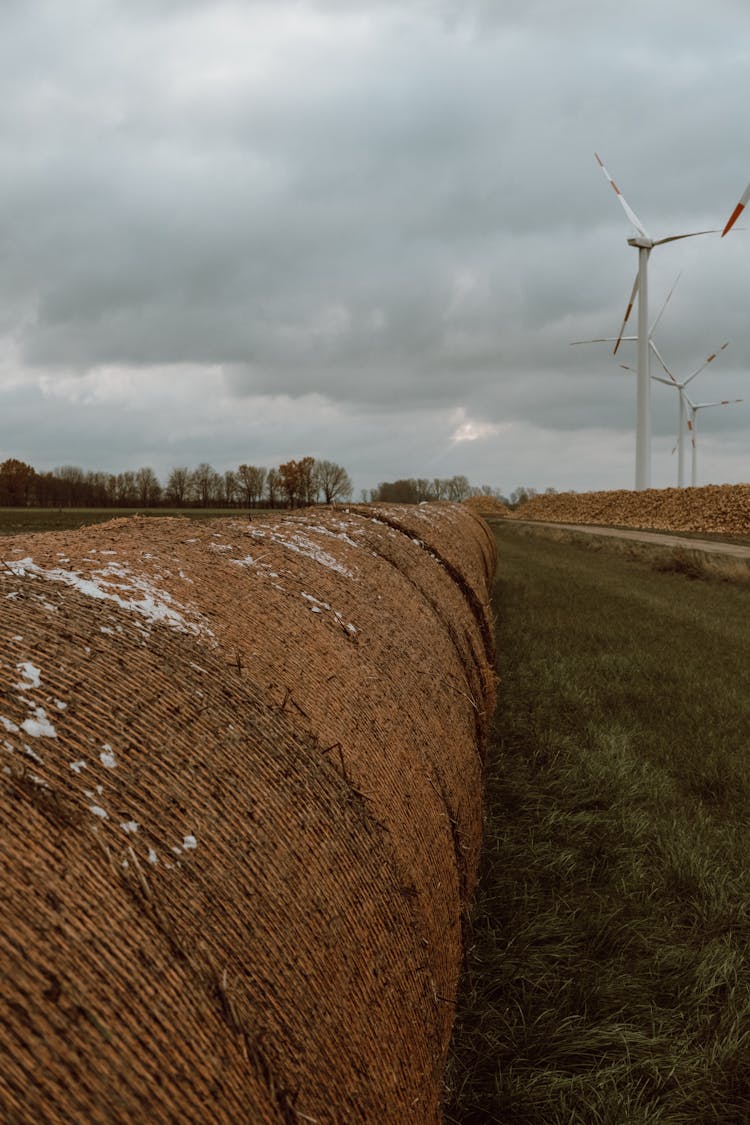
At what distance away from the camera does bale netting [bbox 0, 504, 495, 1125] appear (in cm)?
94

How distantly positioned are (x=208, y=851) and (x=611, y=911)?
309cm

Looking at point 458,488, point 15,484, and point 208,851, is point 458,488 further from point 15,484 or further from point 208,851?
point 208,851

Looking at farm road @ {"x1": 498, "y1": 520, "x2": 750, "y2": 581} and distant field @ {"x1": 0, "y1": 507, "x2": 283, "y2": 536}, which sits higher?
distant field @ {"x1": 0, "y1": 507, "x2": 283, "y2": 536}

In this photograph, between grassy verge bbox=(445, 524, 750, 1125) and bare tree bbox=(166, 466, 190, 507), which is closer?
grassy verge bbox=(445, 524, 750, 1125)

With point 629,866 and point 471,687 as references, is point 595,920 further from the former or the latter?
point 471,687

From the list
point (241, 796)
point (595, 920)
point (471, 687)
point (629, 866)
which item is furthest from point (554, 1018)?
point (241, 796)

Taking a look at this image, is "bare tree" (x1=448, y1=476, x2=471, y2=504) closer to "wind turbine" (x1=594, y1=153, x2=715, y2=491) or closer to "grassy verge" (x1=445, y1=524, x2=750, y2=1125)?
"wind turbine" (x1=594, y1=153, x2=715, y2=491)

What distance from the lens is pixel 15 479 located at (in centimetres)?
4597

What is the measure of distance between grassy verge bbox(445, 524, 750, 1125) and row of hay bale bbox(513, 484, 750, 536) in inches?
1360

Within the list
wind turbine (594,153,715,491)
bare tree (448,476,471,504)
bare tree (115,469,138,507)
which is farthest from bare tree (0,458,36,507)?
bare tree (448,476,471,504)

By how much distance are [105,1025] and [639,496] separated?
51.1m

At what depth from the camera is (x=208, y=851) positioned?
124cm

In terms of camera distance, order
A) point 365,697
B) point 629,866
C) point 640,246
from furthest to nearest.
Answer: point 640,246 → point 629,866 → point 365,697

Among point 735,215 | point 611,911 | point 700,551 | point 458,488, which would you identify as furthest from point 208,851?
point 458,488
